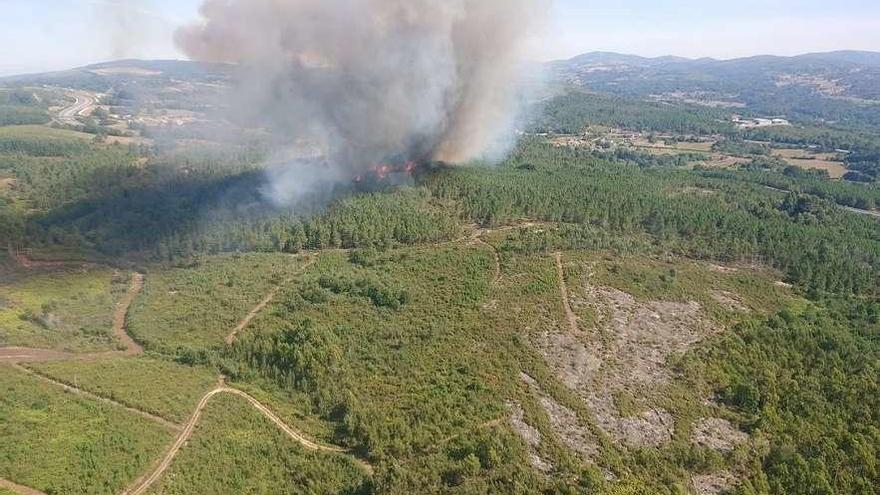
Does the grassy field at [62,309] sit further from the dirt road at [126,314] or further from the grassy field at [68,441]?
the grassy field at [68,441]

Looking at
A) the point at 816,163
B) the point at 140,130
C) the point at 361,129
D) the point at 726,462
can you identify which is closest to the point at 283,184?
the point at 361,129

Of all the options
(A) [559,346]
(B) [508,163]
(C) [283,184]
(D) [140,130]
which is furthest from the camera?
(D) [140,130]

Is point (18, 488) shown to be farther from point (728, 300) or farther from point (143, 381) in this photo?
point (728, 300)

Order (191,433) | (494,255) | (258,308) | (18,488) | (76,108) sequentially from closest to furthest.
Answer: (18,488) → (191,433) → (258,308) → (494,255) → (76,108)

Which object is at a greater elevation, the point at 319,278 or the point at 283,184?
the point at 283,184

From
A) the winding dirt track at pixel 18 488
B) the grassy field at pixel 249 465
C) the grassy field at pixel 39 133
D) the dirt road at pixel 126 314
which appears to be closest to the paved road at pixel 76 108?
the grassy field at pixel 39 133

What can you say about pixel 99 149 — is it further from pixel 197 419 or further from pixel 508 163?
pixel 197 419

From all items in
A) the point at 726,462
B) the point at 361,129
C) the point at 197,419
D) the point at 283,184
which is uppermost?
the point at 361,129

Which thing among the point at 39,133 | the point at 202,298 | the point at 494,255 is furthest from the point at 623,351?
the point at 39,133
